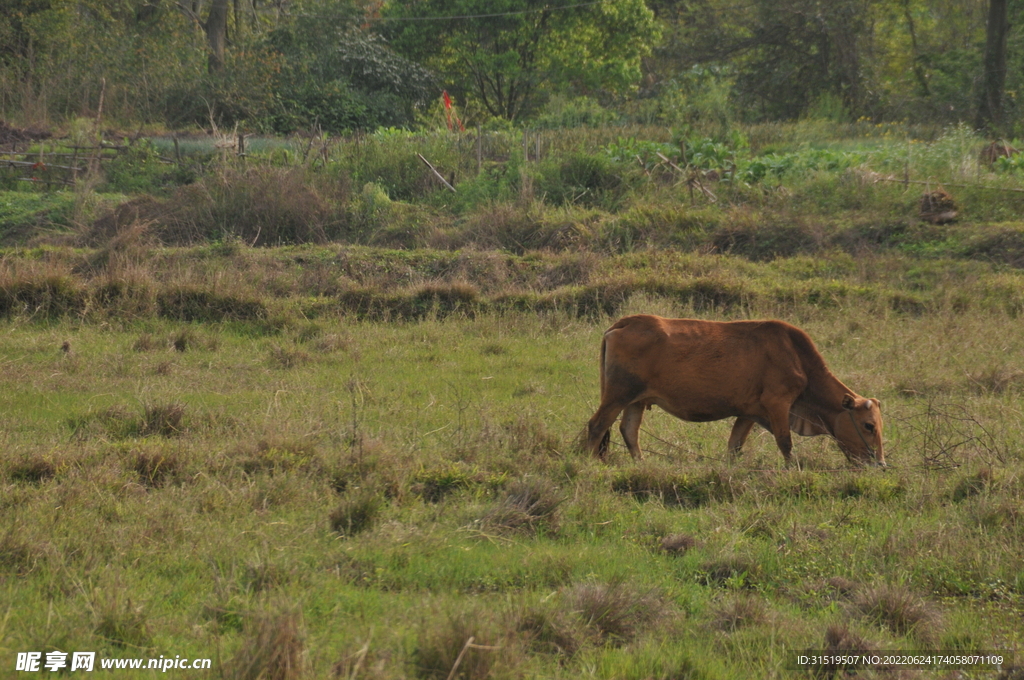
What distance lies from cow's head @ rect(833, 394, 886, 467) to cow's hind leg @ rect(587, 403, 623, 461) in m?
1.78

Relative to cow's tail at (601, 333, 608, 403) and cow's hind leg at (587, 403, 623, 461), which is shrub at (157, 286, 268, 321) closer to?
cow's tail at (601, 333, 608, 403)

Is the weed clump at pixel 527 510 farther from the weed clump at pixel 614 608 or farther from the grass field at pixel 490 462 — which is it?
the weed clump at pixel 614 608

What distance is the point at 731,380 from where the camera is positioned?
7.59 meters

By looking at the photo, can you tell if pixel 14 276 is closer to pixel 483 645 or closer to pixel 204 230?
pixel 204 230

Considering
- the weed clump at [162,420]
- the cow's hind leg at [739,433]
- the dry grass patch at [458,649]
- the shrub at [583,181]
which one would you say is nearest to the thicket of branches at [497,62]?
the shrub at [583,181]

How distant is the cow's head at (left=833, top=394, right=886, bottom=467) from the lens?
742 cm

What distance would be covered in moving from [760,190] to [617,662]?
16492 mm

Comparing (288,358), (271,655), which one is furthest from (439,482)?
(288,358)

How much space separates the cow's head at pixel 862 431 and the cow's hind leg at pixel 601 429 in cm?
178

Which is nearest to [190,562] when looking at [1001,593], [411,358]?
[1001,593]

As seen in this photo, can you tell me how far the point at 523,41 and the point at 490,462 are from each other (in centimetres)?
3030

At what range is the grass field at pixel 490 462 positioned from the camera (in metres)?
4.50

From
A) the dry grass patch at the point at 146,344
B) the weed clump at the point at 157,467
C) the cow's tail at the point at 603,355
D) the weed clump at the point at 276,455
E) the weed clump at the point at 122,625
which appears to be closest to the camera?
the weed clump at the point at 122,625

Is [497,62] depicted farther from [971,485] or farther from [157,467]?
[971,485]
